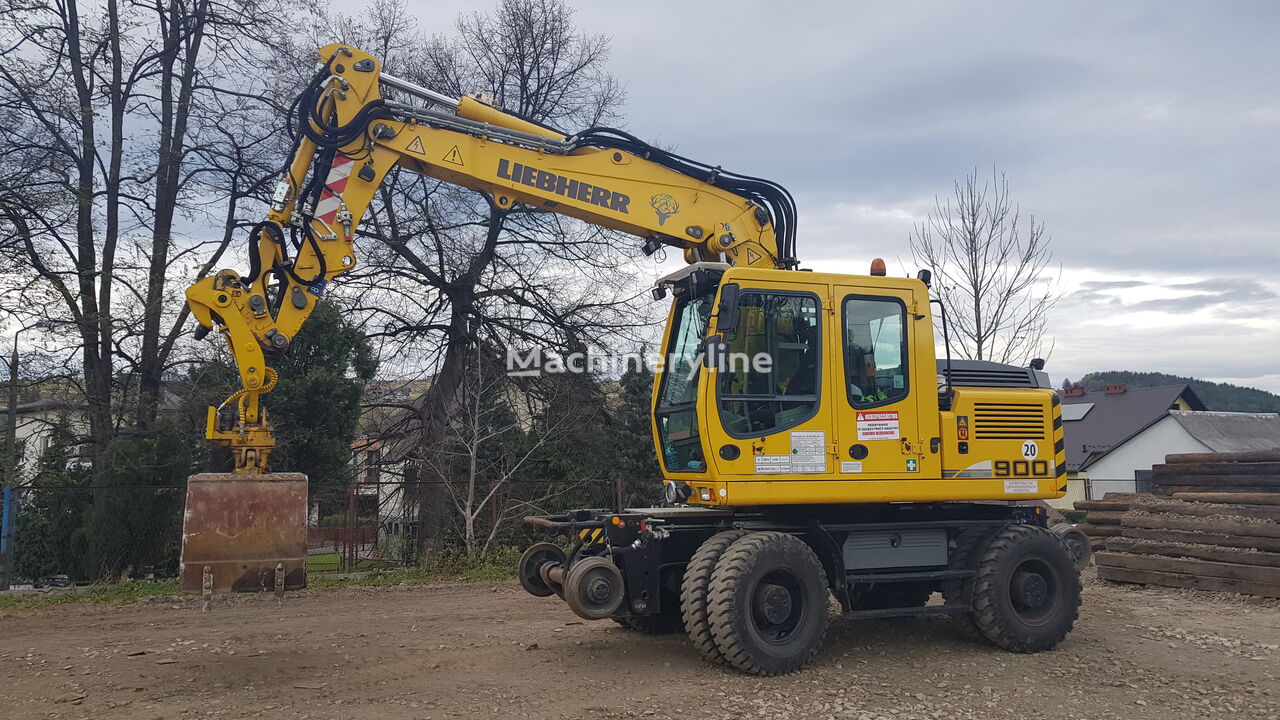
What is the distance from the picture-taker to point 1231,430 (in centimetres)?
3428

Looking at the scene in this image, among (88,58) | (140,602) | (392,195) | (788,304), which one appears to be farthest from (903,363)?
(88,58)

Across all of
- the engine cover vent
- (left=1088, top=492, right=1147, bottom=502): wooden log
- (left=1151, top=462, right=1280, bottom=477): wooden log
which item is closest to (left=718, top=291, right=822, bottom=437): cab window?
the engine cover vent

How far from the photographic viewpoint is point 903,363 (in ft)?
24.4

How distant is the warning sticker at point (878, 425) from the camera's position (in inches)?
284

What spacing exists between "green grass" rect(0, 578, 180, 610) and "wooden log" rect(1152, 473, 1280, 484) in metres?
13.9

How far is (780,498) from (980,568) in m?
2.06

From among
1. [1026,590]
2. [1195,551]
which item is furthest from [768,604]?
[1195,551]

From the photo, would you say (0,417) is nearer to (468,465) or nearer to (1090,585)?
(468,465)

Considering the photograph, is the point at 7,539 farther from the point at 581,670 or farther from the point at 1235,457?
the point at 1235,457

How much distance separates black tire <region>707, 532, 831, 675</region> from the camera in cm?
660

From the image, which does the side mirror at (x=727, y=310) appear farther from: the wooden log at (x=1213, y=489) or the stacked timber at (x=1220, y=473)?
the wooden log at (x=1213, y=489)

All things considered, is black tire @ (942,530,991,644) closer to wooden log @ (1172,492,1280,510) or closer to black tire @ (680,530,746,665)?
black tire @ (680,530,746,665)

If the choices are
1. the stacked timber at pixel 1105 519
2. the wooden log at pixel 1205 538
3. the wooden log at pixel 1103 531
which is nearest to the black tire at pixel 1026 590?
the wooden log at pixel 1205 538

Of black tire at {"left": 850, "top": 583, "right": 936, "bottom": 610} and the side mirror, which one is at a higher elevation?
the side mirror
